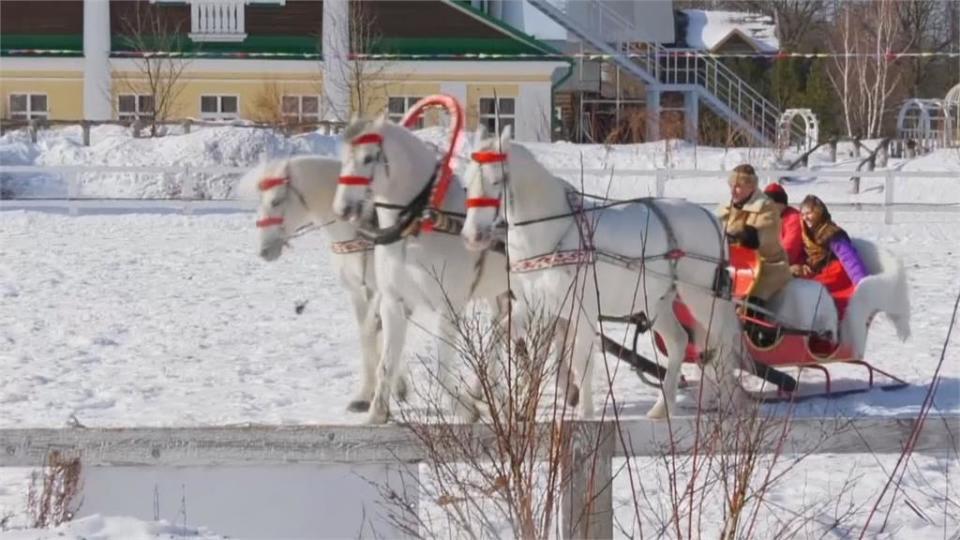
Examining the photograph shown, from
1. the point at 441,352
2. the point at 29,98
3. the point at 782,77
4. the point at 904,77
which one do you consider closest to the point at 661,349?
the point at 441,352

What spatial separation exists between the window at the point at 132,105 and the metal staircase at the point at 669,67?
9.05m

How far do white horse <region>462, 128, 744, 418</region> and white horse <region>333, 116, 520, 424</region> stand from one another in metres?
0.30

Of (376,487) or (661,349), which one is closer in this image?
(376,487)

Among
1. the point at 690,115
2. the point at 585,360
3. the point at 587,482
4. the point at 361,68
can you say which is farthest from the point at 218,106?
the point at 587,482

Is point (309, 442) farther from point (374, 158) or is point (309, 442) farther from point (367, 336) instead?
point (367, 336)

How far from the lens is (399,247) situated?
8.67 metres

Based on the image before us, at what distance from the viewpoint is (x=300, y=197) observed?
917 centimetres

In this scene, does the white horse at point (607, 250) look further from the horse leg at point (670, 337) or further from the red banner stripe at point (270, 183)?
the red banner stripe at point (270, 183)

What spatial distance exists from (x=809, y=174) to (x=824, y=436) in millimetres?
18662

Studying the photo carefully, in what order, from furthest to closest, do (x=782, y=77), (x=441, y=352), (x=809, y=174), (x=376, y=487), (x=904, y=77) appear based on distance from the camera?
(x=904, y=77) < (x=782, y=77) < (x=809, y=174) < (x=441, y=352) < (x=376, y=487)

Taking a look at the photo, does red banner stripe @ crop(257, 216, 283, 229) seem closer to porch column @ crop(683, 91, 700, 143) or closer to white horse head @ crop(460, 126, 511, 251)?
white horse head @ crop(460, 126, 511, 251)

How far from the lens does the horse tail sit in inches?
375

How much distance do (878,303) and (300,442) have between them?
191 inches

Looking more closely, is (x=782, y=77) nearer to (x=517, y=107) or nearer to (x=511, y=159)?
(x=517, y=107)
